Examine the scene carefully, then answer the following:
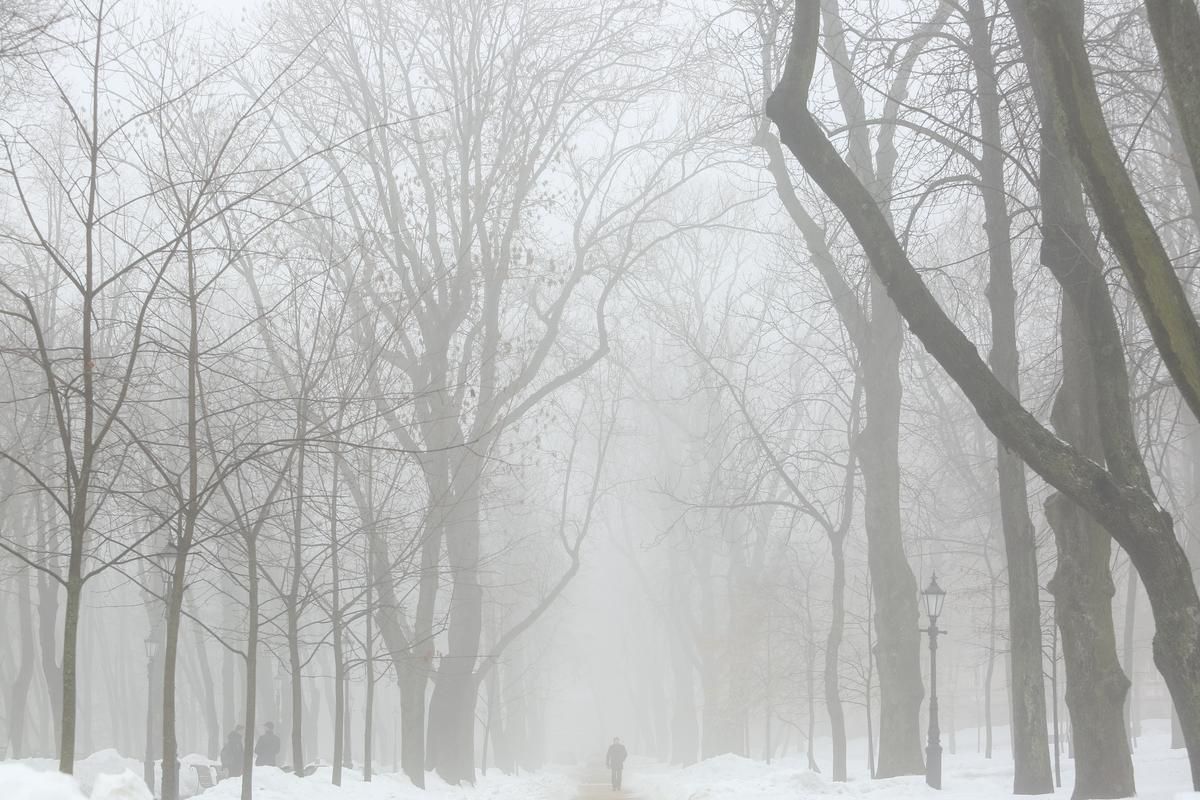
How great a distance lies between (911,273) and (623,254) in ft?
55.2

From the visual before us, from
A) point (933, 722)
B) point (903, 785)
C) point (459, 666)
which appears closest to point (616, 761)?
point (459, 666)

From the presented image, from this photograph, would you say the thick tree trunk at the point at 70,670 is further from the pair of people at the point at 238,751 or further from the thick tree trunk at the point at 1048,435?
the pair of people at the point at 238,751

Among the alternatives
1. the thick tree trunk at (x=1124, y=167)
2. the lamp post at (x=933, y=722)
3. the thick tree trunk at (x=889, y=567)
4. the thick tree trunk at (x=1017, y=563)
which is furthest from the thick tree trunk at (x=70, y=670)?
the thick tree trunk at (x=889, y=567)

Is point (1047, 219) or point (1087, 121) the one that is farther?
point (1047, 219)

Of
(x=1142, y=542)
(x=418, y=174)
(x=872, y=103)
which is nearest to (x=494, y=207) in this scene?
(x=418, y=174)

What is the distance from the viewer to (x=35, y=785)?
2.50 m

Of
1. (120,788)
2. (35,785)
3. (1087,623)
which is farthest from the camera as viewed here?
(1087,623)

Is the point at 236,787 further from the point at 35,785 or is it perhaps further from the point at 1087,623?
the point at 35,785

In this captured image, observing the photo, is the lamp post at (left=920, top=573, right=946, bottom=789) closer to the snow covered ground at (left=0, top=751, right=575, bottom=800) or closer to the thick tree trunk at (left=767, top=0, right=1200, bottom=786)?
the snow covered ground at (left=0, top=751, right=575, bottom=800)

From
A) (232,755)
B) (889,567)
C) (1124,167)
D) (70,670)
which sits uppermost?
(1124,167)

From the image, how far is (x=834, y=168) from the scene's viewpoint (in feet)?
26.0

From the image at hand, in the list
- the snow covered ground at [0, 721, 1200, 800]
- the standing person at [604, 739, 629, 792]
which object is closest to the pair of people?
the snow covered ground at [0, 721, 1200, 800]

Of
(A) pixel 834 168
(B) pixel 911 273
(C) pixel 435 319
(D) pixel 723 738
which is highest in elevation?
(C) pixel 435 319

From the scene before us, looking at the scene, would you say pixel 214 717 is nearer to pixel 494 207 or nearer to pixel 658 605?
pixel 658 605
